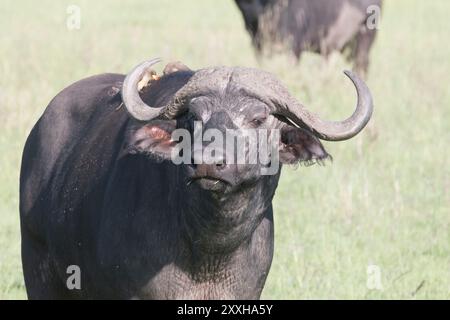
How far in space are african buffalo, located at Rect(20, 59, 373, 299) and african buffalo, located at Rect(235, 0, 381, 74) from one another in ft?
33.4

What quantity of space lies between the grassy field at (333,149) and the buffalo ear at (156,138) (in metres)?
2.28

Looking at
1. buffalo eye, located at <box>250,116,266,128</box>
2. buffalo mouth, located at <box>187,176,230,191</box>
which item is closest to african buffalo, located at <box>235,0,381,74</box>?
buffalo eye, located at <box>250,116,266,128</box>

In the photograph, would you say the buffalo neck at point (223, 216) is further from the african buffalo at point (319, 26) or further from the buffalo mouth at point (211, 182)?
the african buffalo at point (319, 26)

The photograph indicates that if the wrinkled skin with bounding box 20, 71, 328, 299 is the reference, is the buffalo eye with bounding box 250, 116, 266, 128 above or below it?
above

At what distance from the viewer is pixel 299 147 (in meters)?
6.35

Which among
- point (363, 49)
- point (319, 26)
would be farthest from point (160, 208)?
point (319, 26)

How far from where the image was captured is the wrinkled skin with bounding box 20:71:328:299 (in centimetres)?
607

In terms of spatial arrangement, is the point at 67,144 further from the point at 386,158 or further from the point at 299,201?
the point at 386,158

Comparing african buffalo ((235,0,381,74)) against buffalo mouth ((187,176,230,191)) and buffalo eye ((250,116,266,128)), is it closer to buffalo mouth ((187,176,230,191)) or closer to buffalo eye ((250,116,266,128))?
buffalo eye ((250,116,266,128))

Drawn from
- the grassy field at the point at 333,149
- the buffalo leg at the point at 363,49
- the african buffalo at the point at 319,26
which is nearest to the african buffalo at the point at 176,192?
the grassy field at the point at 333,149

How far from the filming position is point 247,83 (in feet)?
20.2

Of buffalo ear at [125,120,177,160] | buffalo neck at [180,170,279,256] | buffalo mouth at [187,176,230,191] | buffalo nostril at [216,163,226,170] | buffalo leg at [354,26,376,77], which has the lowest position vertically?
buffalo neck at [180,170,279,256]

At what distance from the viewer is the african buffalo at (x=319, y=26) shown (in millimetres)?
17234

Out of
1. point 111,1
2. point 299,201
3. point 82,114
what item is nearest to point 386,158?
point 299,201
